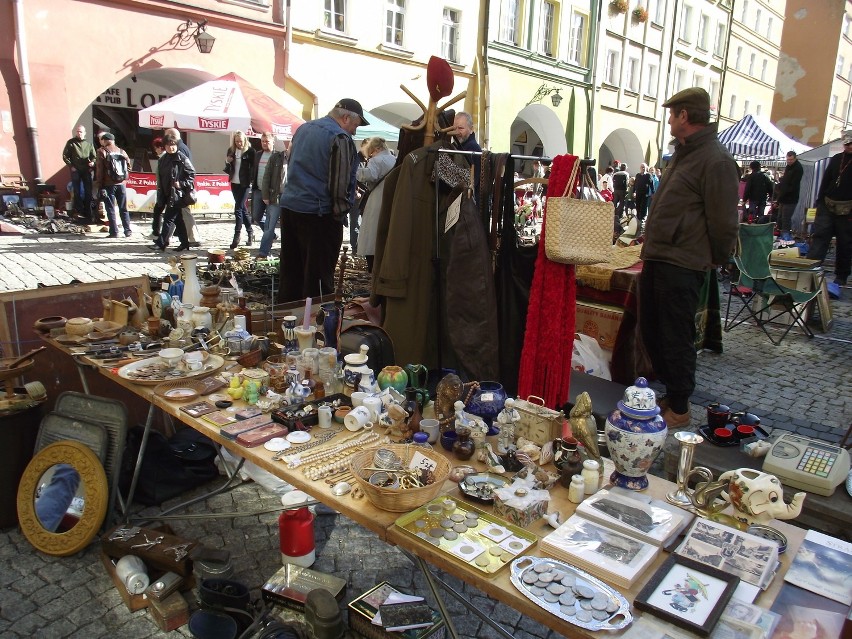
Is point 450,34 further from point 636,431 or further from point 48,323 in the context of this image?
point 636,431

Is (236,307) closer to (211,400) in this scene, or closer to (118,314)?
(118,314)

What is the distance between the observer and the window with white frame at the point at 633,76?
19908 millimetres

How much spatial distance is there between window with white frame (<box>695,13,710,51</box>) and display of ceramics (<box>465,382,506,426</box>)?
A: 25021 mm

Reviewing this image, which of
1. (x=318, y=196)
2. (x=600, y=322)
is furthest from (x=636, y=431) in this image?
(x=318, y=196)

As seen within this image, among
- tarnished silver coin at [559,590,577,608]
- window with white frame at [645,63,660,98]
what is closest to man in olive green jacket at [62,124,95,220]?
tarnished silver coin at [559,590,577,608]

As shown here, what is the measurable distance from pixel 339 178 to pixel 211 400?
2.28 m

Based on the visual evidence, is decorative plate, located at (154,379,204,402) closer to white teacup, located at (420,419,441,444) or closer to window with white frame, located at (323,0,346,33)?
white teacup, located at (420,419,441,444)

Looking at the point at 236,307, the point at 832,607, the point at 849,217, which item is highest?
the point at 849,217

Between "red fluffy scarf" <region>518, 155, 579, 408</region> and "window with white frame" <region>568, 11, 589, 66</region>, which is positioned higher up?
"window with white frame" <region>568, 11, 589, 66</region>

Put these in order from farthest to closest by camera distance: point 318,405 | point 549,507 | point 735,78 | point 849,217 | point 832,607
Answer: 1. point 735,78
2. point 849,217
3. point 318,405
4. point 549,507
5. point 832,607

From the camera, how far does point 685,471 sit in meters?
1.69

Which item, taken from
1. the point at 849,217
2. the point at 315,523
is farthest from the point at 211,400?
the point at 849,217

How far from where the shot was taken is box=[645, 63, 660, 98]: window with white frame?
20578 millimetres

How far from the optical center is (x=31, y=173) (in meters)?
9.71
